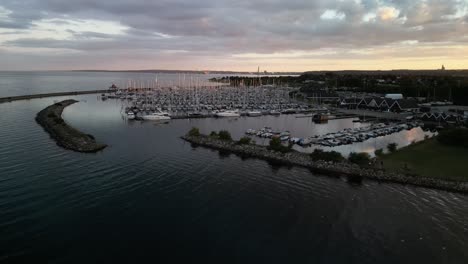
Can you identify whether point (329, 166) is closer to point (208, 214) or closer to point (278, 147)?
point (278, 147)

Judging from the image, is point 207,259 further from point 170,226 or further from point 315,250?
point 315,250

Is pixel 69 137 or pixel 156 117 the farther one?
pixel 156 117

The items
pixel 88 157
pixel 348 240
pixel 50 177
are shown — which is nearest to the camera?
pixel 348 240

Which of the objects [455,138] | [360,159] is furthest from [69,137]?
[455,138]

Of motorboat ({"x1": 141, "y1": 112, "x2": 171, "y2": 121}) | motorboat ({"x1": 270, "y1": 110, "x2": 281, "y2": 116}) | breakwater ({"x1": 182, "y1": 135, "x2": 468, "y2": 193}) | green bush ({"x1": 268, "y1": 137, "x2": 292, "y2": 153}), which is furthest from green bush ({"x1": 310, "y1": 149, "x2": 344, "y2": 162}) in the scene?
motorboat ({"x1": 270, "y1": 110, "x2": 281, "y2": 116})

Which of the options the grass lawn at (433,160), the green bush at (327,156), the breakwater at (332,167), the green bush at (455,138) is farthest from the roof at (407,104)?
the green bush at (327,156)

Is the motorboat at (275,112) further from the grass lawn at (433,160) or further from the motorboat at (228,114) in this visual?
the grass lawn at (433,160)

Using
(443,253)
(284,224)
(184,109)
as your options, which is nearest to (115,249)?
(284,224)
